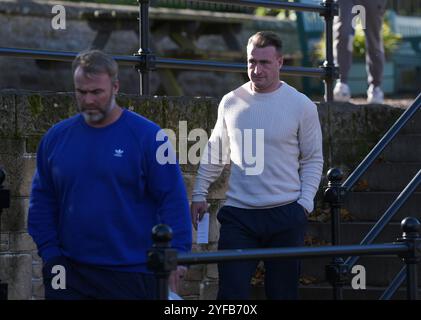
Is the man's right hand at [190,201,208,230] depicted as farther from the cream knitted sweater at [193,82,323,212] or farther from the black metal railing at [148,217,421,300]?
the black metal railing at [148,217,421,300]

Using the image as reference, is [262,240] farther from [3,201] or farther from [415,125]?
[415,125]

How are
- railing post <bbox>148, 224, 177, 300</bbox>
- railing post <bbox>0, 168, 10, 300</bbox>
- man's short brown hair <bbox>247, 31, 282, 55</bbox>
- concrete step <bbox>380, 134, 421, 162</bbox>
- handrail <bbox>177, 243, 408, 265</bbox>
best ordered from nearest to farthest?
railing post <bbox>148, 224, 177, 300</bbox> → handrail <bbox>177, 243, 408, 265</bbox> → railing post <bbox>0, 168, 10, 300</bbox> → man's short brown hair <bbox>247, 31, 282, 55</bbox> → concrete step <bbox>380, 134, 421, 162</bbox>

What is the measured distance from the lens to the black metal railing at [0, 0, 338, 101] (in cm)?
766

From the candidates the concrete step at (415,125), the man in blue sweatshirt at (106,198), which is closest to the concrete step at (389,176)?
the concrete step at (415,125)

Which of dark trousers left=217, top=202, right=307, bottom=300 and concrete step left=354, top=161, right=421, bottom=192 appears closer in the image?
dark trousers left=217, top=202, right=307, bottom=300

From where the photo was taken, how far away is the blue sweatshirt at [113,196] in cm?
550

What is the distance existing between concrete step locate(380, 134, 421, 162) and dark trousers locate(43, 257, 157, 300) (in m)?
3.67

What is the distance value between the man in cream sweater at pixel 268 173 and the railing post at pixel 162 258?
61.1 inches

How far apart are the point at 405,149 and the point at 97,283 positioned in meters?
3.83

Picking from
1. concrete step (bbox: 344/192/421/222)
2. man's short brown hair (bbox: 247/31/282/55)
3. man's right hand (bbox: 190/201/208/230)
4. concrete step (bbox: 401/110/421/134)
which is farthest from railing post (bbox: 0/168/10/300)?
concrete step (bbox: 401/110/421/134)

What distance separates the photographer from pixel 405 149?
8.88 metres

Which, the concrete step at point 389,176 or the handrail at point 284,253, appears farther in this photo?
the concrete step at point 389,176

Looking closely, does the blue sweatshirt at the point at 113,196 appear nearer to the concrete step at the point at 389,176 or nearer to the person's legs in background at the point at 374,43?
the concrete step at the point at 389,176
